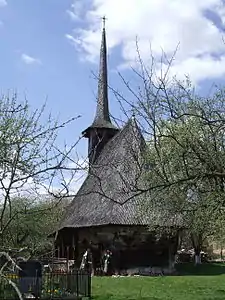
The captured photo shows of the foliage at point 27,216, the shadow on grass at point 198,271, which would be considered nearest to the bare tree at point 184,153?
the foliage at point 27,216

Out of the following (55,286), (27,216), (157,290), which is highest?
(27,216)

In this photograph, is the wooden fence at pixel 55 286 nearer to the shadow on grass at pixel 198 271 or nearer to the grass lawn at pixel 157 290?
the grass lawn at pixel 157 290

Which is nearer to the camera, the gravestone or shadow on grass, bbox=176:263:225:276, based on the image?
the gravestone

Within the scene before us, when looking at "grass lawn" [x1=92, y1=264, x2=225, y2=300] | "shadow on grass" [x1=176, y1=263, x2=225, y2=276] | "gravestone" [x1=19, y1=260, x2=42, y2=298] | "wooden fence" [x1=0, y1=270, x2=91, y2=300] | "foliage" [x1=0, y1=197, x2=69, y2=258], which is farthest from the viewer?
"shadow on grass" [x1=176, y1=263, x2=225, y2=276]

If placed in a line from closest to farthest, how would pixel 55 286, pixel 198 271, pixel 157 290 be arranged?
1. pixel 55 286
2. pixel 157 290
3. pixel 198 271

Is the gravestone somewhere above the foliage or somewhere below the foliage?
below

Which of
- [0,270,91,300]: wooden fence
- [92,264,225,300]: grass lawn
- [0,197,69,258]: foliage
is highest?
[0,197,69,258]: foliage

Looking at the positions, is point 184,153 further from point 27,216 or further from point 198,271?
point 198,271

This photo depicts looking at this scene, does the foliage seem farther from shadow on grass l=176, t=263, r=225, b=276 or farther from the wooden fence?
shadow on grass l=176, t=263, r=225, b=276

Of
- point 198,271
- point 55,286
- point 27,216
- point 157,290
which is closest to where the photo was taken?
point 27,216

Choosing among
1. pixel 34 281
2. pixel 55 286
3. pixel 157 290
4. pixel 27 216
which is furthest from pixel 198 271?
pixel 27 216

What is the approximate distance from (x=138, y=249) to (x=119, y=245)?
3.52ft

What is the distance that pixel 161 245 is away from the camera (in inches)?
1087

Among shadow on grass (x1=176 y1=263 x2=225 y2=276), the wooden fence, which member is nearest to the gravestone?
the wooden fence
